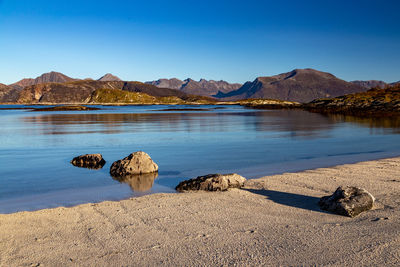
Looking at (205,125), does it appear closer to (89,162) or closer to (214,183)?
(89,162)

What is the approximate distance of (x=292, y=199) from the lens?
402 inches

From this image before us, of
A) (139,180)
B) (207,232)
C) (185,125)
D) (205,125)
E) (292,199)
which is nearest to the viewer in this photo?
(207,232)

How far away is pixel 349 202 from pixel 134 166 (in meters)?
9.34

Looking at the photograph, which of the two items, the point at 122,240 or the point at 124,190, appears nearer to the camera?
the point at 122,240

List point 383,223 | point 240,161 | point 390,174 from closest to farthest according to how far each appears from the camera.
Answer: point 383,223 → point 390,174 → point 240,161

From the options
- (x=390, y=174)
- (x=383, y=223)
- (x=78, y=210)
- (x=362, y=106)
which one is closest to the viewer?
(x=383, y=223)

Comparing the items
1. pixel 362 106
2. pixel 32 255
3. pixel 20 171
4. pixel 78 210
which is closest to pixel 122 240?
pixel 32 255

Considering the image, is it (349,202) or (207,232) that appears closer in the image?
(207,232)

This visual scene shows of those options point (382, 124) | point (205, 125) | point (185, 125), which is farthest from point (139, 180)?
point (382, 124)

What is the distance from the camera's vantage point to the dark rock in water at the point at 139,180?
12.5 metres

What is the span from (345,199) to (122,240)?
20.0 feet

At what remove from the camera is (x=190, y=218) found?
8.58 m

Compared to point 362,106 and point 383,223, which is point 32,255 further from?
point 362,106

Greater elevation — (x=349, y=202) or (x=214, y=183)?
(x=349, y=202)
